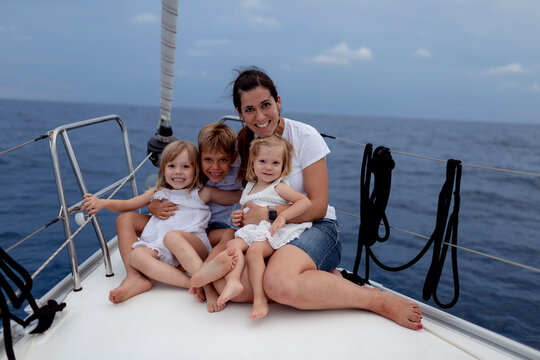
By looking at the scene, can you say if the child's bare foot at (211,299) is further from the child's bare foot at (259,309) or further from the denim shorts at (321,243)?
the denim shorts at (321,243)

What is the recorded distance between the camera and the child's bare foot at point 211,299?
1.55 m

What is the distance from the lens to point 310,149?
1.82m

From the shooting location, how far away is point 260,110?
1.82 m

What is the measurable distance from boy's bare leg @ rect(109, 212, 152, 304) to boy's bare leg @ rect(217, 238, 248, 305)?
43 cm

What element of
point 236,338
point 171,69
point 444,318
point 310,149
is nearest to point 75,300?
point 236,338

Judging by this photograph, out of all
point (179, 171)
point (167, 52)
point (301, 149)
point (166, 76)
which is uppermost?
point (167, 52)

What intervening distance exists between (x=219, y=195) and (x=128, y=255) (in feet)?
→ 1.74

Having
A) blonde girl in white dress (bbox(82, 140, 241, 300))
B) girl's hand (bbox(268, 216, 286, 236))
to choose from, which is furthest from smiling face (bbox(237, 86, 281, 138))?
girl's hand (bbox(268, 216, 286, 236))

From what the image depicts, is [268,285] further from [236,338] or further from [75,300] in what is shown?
[75,300]

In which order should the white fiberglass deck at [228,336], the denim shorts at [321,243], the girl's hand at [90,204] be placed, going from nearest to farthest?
the white fiberglass deck at [228,336], the denim shorts at [321,243], the girl's hand at [90,204]

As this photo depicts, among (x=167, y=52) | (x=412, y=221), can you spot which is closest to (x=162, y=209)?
(x=167, y=52)

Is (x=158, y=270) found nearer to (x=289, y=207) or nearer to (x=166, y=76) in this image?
(x=289, y=207)

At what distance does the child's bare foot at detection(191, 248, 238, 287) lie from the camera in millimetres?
1505

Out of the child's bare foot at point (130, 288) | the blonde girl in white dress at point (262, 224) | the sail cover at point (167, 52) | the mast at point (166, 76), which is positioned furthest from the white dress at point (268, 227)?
the sail cover at point (167, 52)
